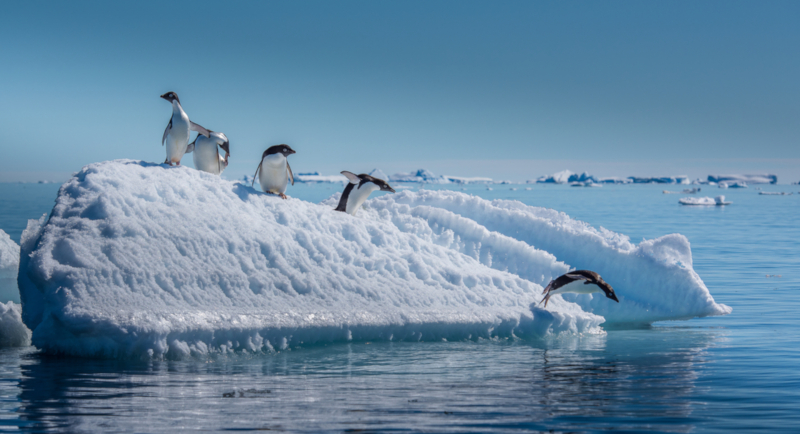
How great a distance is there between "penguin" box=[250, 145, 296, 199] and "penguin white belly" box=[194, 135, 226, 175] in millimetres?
889

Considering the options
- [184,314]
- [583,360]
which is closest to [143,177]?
[184,314]

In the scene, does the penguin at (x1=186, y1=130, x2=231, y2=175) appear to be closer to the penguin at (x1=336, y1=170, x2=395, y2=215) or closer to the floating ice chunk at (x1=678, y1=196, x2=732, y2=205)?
the penguin at (x1=336, y1=170, x2=395, y2=215)

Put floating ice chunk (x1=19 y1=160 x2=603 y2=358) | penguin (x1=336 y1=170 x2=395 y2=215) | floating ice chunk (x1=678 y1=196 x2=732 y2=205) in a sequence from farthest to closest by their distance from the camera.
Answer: floating ice chunk (x1=678 y1=196 x2=732 y2=205) < penguin (x1=336 y1=170 x2=395 y2=215) < floating ice chunk (x1=19 y1=160 x2=603 y2=358)

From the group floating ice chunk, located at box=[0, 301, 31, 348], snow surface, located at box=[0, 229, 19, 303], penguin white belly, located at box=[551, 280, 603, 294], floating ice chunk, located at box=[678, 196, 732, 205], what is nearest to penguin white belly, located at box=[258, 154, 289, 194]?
floating ice chunk, located at box=[0, 301, 31, 348]

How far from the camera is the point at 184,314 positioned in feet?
26.2

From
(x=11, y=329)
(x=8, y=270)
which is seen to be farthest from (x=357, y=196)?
(x=8, y=270)

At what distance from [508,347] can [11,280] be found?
9072 millimetres

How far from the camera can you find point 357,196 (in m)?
11.8

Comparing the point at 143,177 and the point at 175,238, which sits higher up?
the point at 143,177

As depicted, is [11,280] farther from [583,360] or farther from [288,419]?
[583,360]

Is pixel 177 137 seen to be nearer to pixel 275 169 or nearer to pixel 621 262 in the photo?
pixel 275 169

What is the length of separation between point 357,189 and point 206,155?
2885mm

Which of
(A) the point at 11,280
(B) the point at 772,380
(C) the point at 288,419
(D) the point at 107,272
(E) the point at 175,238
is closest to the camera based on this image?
(C) the point at 288,419

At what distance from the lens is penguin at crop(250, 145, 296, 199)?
35.5 ft
